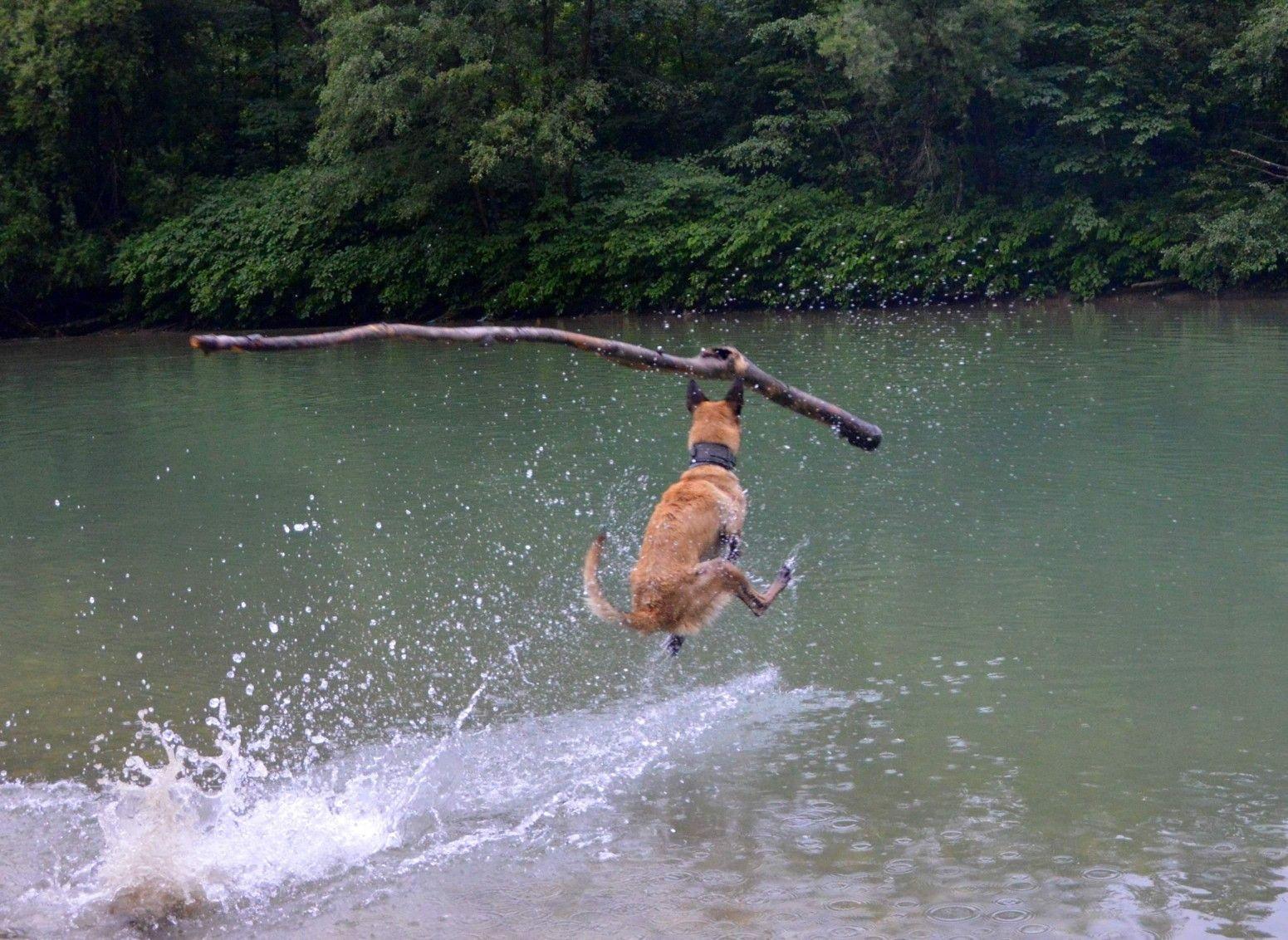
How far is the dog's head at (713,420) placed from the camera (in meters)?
7.32

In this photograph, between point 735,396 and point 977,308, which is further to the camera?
point 977,308

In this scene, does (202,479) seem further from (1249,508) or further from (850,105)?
(850,105)

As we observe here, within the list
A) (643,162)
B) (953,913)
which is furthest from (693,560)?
(643,162)

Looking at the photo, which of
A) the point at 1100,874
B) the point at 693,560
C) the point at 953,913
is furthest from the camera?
the point at 693,560

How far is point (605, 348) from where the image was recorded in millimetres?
5605

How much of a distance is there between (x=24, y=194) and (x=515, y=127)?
10.8m

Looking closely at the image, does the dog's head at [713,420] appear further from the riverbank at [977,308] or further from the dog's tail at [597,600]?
the riverbank at [977,308]

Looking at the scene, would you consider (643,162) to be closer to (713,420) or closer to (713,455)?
(713,420)

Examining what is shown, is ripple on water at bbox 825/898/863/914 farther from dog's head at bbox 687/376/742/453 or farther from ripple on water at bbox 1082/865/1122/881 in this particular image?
dog's head at bbox 687/376/742/453

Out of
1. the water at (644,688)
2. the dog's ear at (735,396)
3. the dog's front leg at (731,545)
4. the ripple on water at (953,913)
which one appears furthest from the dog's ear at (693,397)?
the ripple on water at (953,913)

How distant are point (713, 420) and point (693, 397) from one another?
164 millimetres

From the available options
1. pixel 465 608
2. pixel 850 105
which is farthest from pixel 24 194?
pixel 465 608

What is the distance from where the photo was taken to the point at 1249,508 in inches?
406

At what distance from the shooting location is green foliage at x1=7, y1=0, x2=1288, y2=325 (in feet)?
87.9
